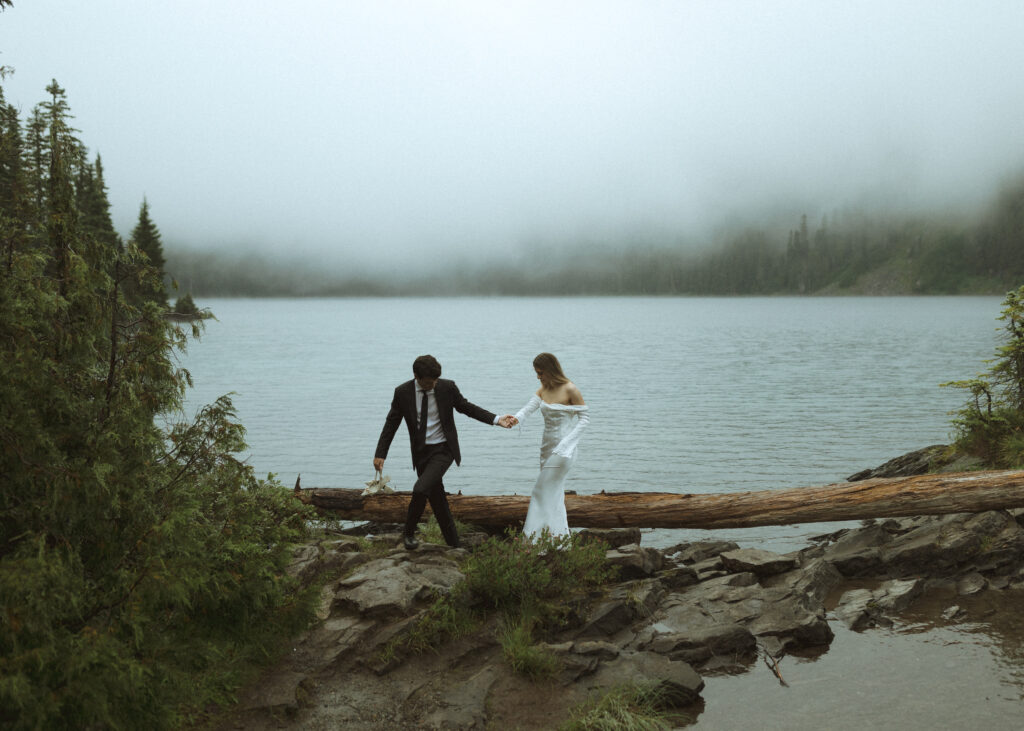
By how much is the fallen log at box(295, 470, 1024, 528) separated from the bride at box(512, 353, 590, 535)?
1.48m

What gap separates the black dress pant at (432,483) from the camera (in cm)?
969

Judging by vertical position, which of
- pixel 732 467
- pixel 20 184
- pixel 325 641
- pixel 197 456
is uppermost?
pixel 20 184

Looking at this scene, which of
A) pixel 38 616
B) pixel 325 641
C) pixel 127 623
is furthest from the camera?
pixel 325 641

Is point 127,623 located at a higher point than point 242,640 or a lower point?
higher

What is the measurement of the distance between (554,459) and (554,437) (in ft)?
0.98

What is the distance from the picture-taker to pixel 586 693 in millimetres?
7180

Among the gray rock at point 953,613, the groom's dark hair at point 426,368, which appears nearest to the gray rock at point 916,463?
the gray rock at point 953,613

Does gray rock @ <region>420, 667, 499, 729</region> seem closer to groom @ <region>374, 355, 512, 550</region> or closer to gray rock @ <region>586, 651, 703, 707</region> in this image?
gray rock @ <region>586, 651, 703, 707</region>

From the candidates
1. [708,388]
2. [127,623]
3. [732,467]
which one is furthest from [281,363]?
[127,623]

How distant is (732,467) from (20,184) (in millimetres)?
21872

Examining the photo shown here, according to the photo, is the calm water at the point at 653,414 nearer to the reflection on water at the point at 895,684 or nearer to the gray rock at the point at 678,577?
the gray rock at the point at 678,577

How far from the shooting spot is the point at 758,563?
10844mm

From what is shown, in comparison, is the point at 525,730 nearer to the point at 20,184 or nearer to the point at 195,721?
the point at 195,721

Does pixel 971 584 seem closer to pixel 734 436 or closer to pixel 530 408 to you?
pixel 530 408
